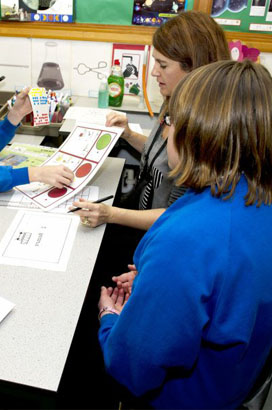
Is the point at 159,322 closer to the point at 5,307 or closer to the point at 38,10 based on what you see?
the point at 5,307

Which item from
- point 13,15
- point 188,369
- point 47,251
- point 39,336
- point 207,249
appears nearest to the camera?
point 207,249

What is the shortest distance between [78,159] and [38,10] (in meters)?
1.33

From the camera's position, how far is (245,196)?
25.4 inches

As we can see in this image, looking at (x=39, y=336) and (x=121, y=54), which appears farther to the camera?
(x=121, y=54)

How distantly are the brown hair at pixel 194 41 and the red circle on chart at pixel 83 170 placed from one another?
1.64 feet

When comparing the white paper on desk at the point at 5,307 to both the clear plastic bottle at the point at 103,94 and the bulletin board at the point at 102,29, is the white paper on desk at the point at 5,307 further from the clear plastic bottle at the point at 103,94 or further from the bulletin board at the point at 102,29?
the bulletin board at the point at 102,29

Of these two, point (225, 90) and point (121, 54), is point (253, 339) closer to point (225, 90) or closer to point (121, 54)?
point (225, 90)

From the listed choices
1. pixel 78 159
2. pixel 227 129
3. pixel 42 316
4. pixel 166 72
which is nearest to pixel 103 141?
pixel 78 159

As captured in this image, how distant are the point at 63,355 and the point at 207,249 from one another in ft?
1.32

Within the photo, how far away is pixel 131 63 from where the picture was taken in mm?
2354

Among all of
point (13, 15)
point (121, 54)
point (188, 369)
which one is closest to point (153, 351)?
point (188, 369)

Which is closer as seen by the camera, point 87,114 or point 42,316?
point 42,316

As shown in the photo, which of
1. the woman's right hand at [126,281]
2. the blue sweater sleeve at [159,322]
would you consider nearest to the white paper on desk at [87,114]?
the woman's right hand at [126,281]

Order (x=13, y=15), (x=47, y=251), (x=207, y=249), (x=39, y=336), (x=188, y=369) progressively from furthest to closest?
(x=13, y=15) → (x=47, y=251) → (x=39, y=336) → (x=188, y=369) → (x=207, y=249)
